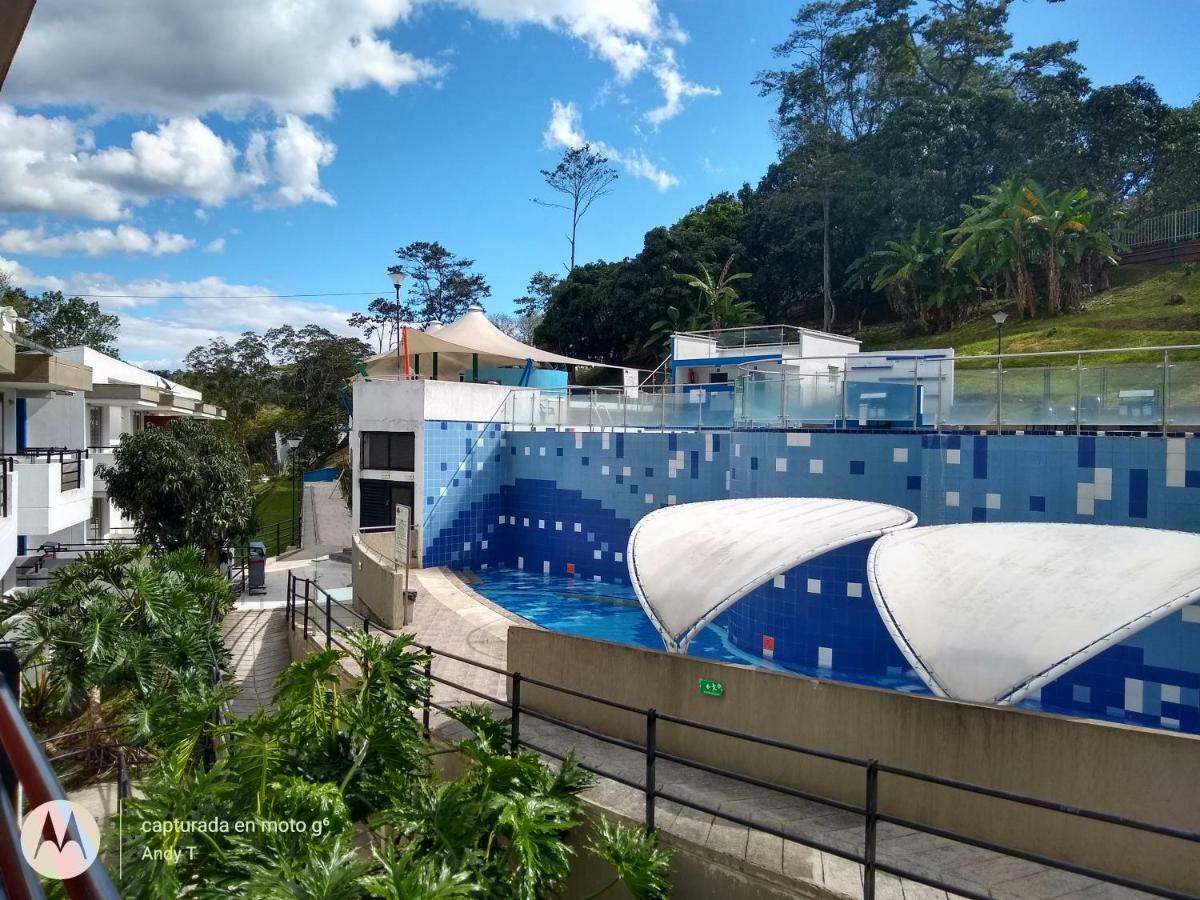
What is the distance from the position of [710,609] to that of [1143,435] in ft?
20.7

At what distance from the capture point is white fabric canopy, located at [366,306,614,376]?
74.1 feet

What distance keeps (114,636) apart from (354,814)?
457cm

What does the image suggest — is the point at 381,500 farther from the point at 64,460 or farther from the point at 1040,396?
the point at 1040,396

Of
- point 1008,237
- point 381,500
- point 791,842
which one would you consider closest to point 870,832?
point 791,842

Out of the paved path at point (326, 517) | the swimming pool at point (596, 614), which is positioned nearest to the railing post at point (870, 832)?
the swimming pool at point (596, 614)

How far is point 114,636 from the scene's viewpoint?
8.69m

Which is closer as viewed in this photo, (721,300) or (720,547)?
(720,547)

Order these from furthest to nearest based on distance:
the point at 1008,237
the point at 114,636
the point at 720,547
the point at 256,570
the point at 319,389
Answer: the point at 319,389
the point at 1008,237
the point at 256,570
the point at 114,636
the point at 720,547

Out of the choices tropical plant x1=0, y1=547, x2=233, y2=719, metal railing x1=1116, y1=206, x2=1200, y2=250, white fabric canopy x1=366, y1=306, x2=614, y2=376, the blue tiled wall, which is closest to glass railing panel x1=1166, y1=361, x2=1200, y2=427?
the blue tiled wall

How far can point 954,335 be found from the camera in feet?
123

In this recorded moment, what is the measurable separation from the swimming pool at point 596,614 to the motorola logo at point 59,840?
35.2ft

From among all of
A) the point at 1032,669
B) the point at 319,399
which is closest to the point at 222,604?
the point at 1032,669

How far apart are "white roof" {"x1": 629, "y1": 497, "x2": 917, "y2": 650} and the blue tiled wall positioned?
5.43 ft

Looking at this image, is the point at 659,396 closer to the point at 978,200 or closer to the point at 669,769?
the point at 669,769
